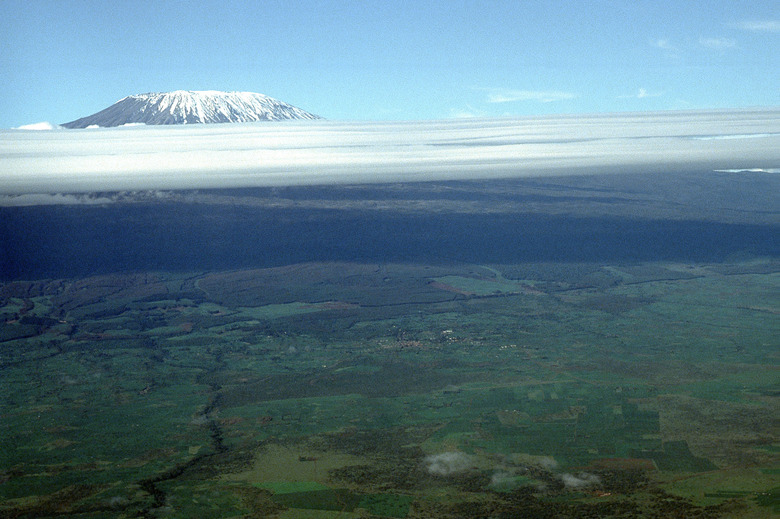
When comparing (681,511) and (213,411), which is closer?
(681,511)

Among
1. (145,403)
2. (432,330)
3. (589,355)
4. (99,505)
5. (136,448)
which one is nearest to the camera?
(99,505)

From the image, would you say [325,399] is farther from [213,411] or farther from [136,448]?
[136,448]

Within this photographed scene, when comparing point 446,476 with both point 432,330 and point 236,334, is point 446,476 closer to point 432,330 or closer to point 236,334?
point 432,330

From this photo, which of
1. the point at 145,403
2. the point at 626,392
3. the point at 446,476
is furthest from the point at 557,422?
the point at 145,403

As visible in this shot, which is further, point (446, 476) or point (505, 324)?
point (505, 324)

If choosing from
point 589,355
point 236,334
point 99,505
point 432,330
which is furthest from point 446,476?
A: point 236,334

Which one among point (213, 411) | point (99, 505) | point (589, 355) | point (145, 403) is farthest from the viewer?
point (589, 355)

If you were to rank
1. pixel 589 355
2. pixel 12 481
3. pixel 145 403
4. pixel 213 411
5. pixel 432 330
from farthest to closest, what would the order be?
pixel 432 330 → pixel 589 355 → pixel 145 403 → pixel 213 411 → pixel 12 481

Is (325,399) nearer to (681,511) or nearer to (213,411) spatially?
(213,411)

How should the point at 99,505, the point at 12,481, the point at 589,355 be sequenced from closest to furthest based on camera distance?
the point at 99,505, the point at 12,481, the point at 589,355
